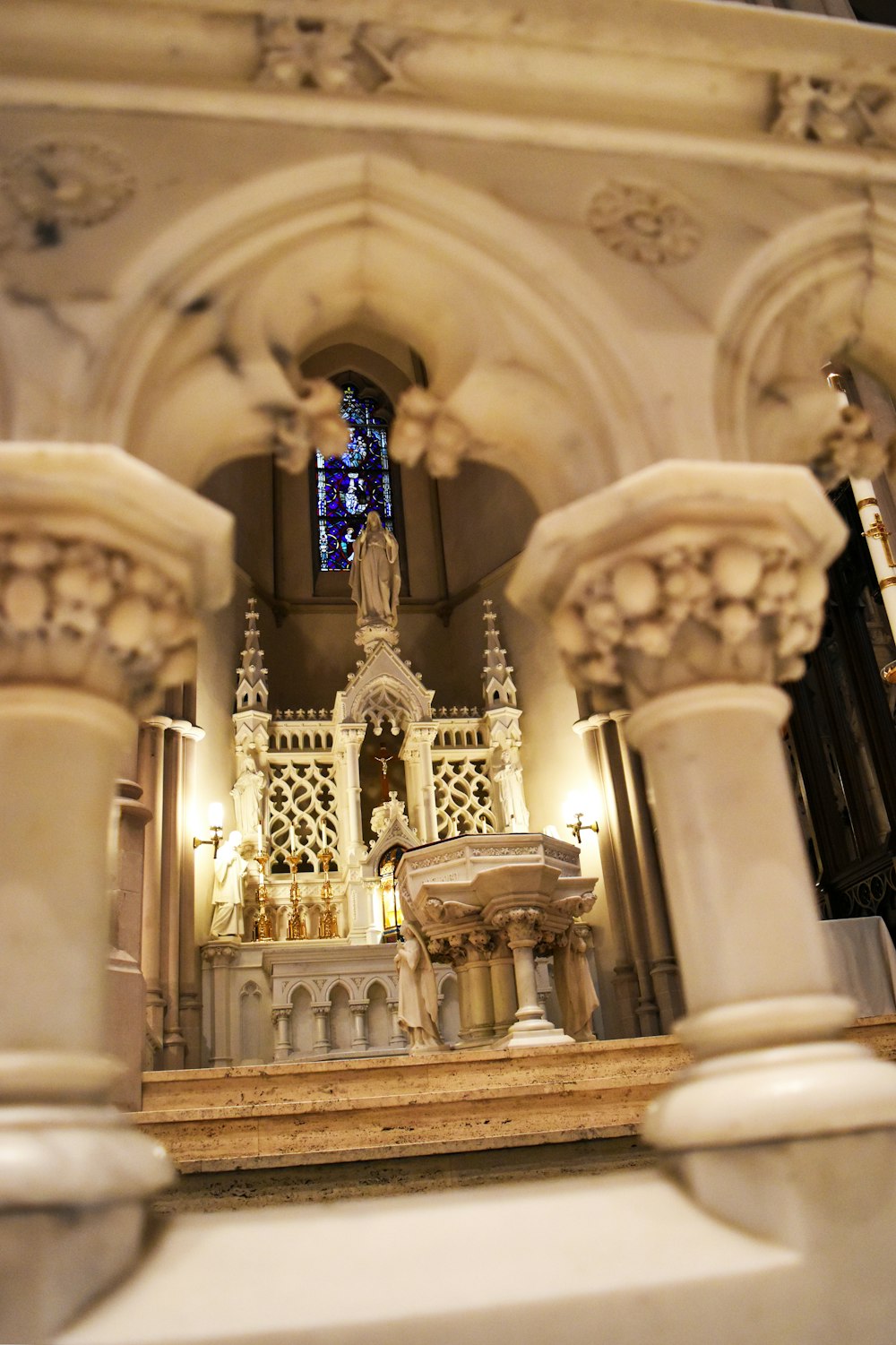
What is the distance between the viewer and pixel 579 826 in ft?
30.9

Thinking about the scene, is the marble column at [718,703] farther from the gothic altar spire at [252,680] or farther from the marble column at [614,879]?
the gothic altar spire at [252,680]

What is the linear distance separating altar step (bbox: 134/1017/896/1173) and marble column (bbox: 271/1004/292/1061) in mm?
4992

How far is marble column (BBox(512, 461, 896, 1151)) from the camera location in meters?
1.86

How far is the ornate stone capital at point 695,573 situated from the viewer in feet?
6.63

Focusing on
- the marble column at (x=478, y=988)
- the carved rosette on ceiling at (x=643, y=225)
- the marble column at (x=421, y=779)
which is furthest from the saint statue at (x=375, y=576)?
the carved rosette on ceiling at (x=643, y=225)

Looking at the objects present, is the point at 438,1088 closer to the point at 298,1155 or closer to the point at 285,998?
the point at 298,1155

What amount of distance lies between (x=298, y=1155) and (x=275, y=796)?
294 inches

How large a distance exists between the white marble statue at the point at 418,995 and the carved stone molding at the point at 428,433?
3.74 metres

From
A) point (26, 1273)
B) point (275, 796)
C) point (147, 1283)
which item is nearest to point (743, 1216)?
point (147, 1283)

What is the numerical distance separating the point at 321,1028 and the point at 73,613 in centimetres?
717

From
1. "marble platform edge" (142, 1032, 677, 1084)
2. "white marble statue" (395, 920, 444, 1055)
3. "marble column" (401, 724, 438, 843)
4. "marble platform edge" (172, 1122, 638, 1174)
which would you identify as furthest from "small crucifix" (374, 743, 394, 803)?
"marble platform edge" (172, 1122, 638, 1174)

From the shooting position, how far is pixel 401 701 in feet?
33.2

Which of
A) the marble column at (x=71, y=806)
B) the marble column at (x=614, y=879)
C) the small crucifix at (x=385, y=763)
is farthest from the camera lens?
the small crucifix at (x=385, y=763)

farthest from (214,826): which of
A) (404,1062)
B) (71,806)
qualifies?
(71,806)
